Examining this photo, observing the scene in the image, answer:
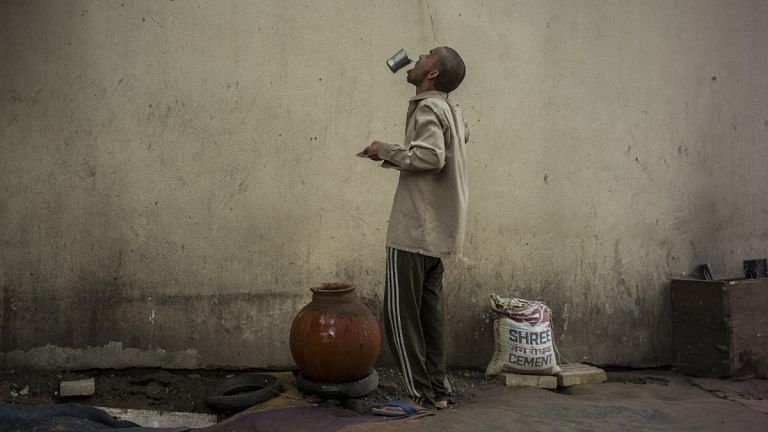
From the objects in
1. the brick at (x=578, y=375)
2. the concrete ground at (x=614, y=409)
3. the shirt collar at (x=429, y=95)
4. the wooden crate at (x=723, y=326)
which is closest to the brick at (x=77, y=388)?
the concrete ground at (x=614, y=409)

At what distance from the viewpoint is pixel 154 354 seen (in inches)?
158

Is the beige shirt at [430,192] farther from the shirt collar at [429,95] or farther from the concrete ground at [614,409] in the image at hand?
the concrete ground at [614,409]

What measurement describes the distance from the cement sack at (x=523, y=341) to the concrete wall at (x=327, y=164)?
226 millimetres

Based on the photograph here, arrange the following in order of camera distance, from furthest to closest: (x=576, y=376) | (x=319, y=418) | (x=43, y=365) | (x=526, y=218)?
(x=526, y=218), (x=576, y=376), (x=43, y=365), (x=319, y=418)

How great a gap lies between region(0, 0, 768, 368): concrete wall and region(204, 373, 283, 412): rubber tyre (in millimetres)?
284

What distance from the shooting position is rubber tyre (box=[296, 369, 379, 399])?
3521mm

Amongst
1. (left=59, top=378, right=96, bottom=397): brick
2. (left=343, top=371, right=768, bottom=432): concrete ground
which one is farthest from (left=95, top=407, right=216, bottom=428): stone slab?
(left=343, top=371, right=768, bottom=432): concrete ground

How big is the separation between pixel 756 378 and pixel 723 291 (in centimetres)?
66

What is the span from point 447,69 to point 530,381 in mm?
2101

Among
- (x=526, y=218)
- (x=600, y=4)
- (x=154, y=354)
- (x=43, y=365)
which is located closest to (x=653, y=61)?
(x=600, y=4)

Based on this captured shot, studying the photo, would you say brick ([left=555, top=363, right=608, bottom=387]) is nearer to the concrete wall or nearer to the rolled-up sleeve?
the concrete wall

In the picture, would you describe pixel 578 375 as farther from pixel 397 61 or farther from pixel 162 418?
pixel 162 418

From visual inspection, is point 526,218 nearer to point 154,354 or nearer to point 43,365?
point 154,354

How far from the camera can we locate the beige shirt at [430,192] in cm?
337
